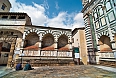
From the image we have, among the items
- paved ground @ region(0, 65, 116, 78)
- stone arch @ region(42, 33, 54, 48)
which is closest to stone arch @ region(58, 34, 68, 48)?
stone arch @ region(42, 33, 54, 48)

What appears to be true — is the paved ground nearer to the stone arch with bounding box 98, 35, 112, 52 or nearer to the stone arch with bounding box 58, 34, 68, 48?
the stone arch with bounding box 98, 35, 112, 52

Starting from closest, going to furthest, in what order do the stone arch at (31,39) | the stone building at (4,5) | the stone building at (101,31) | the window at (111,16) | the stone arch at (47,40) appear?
1. the stone building at (101,31)
2. the window at (111,16)
3. the stone arch at (31,39)
4. the stone arch at (47,40)
5. the stone building at (4,5)

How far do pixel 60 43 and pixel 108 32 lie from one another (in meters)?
8.61

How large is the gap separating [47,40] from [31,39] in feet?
10.6

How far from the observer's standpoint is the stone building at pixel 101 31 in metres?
10.2

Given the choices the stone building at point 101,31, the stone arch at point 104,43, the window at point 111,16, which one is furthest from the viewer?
the stone arch at point 104,43

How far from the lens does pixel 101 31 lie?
11.9 meters

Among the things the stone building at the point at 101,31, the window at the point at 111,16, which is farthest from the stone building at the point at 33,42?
the window at the point at 111,16

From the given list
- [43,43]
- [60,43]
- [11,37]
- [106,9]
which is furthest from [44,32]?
[106,9]

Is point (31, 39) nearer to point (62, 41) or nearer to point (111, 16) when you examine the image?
point (62, 41)

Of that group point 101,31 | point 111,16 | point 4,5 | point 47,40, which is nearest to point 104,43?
point 101,31

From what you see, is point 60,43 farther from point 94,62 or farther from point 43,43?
point 94,62

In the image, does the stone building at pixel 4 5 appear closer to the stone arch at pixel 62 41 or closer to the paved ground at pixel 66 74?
the stone arch at pixel 62 41

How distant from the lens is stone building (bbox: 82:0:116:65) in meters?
10.2
